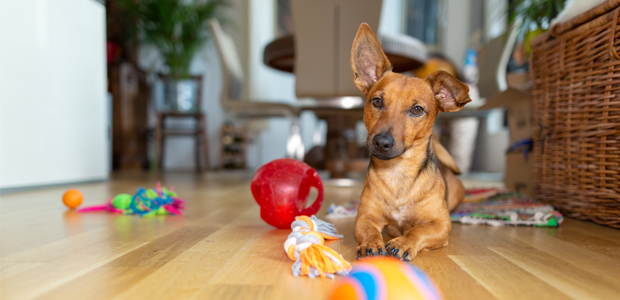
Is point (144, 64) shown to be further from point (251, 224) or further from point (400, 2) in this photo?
point (251, 224)

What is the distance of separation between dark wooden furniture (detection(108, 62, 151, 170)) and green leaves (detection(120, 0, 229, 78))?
547 mm

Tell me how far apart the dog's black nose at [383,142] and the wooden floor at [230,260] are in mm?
311

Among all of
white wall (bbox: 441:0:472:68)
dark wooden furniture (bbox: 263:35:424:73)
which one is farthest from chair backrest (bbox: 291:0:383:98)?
white wall (bbox: 441:0:472:68)

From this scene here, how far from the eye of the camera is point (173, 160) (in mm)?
6797

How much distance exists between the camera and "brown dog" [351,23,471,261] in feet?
3.67

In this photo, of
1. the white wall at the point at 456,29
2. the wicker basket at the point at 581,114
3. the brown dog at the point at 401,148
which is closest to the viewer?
the brown dog at the point at 401,148

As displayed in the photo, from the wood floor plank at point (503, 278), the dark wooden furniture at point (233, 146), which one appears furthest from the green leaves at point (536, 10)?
the dark wooden furniture at point (233, 146)

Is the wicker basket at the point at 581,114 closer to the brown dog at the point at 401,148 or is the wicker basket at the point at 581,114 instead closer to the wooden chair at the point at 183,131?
the brown dog at the point at 401,148

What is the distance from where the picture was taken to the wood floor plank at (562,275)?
31.2 inches

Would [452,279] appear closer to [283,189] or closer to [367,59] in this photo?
[283,189]

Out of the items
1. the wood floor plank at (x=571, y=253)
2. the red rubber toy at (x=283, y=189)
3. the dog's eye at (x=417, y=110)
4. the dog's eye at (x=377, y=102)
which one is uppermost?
the dog's eye at (x=377, y=102)

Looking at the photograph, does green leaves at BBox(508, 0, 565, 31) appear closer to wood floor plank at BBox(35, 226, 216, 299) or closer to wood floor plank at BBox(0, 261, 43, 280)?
wood floor plank at BBox(35, 226, 216, 299)

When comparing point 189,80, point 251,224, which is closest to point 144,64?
point 189,80

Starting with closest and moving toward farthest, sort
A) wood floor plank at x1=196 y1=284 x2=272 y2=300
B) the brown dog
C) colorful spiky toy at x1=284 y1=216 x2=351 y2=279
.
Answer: wood floor plank at x1=196 y1=284 x2=272 y2=300 < colorful spiky toy at x1=284 y1=216 x2=351 y2=279 < the brown dog
